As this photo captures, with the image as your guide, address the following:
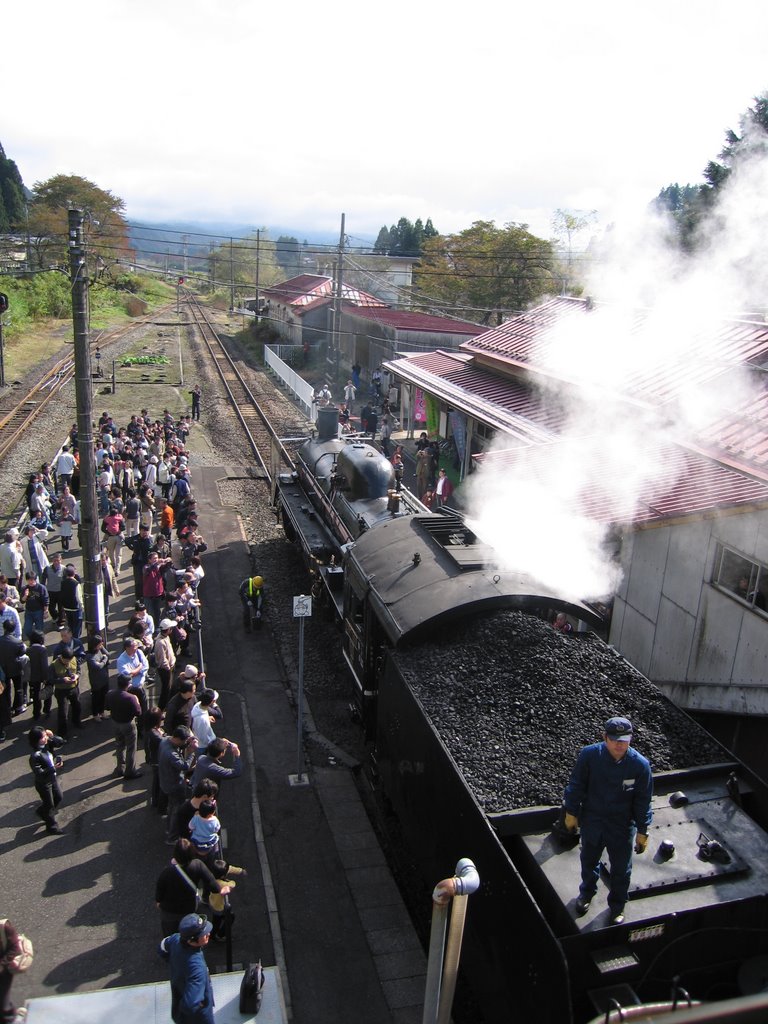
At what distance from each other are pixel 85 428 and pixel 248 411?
18.5 metres

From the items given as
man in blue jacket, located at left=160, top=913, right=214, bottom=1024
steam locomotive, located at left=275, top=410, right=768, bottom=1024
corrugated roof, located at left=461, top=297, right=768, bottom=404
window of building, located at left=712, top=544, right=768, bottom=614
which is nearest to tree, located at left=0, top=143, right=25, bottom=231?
corrugated roof, located at left=461, top=297, right=768, bottom=404

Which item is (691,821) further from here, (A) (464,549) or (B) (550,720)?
(A) (464,549)

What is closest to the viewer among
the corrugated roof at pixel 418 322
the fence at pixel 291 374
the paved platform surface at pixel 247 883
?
the paved platform surface at pixel 247 883

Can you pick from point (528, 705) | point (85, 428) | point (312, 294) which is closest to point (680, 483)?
point (528, 705)

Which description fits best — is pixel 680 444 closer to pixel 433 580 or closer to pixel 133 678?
pixel 433 580

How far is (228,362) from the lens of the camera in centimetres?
3884

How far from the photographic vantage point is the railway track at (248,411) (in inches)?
833

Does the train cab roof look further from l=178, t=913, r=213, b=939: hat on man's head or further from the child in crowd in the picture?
l=178, t=913, r=213, b=939: hat on man's head

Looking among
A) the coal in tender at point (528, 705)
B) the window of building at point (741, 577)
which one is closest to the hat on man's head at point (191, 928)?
the coal in tender at point (528, 705)

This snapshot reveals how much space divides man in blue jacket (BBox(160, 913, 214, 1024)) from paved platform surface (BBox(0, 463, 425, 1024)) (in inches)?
51.7

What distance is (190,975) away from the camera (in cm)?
489

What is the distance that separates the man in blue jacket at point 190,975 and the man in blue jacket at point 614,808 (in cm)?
232

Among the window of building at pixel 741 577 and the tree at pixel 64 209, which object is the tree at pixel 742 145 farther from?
the tree at pixel 64 209

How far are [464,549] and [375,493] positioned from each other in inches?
142
